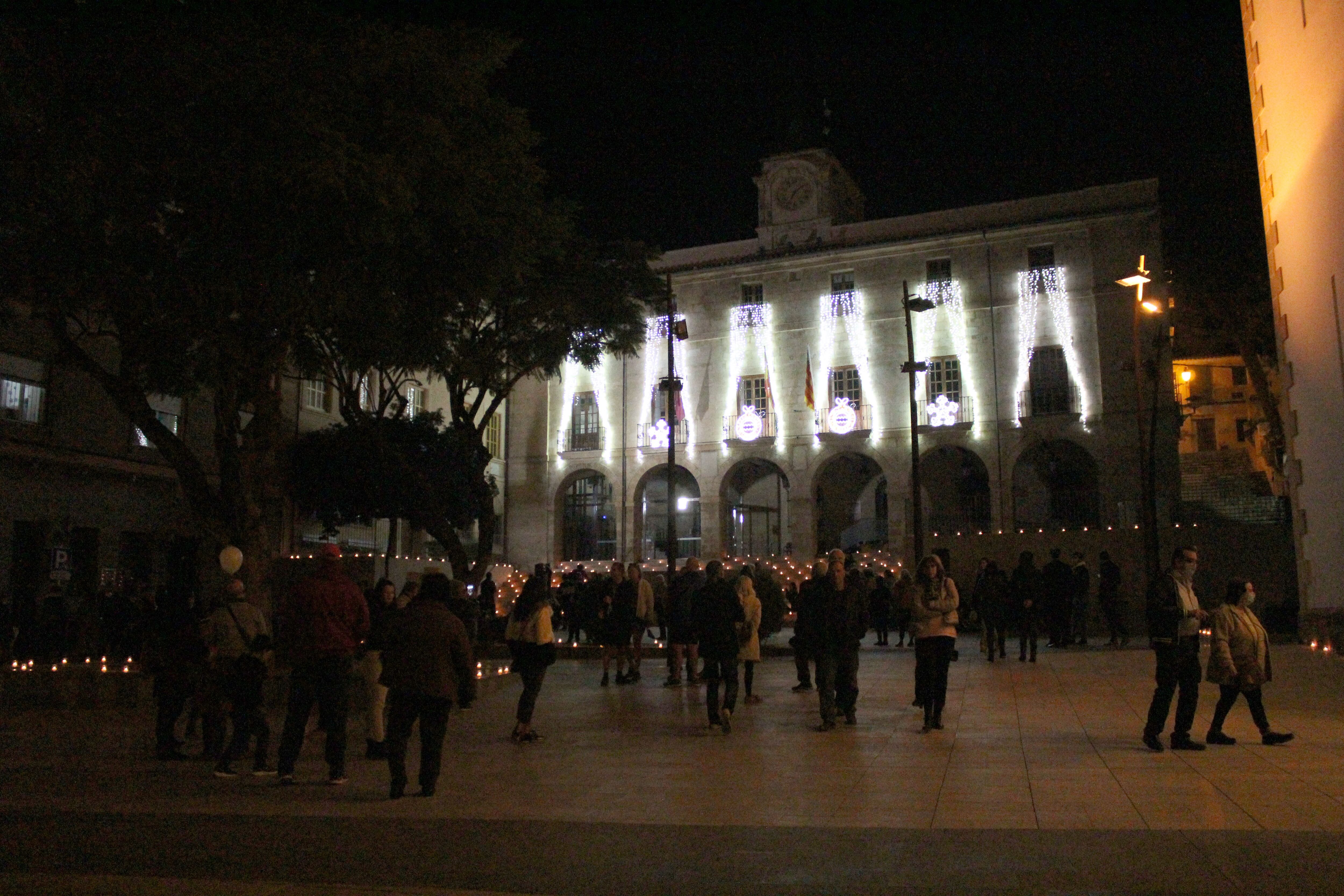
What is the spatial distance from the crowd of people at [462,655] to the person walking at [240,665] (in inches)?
0.5

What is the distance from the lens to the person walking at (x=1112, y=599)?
20.2m

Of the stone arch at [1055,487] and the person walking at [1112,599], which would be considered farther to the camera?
the stone arch at [1055,487]

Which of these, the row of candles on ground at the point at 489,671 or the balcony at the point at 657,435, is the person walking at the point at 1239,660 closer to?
the row of candles on ground at the point at 489,671

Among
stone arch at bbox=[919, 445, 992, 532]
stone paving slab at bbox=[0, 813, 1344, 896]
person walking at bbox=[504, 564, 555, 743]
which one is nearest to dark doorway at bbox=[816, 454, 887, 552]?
stone arch at bbox=[919, 445, 992, 532]

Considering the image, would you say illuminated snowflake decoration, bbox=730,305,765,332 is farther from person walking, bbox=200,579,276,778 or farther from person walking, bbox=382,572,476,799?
person walking, bbox=382,572,476,799

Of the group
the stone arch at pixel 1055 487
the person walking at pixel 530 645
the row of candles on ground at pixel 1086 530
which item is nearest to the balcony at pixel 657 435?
the row of candles on ground at pixel 1086 530

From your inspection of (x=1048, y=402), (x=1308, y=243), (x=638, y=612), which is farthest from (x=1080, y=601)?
(x=1048, y=402)

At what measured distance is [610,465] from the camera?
41031 millimetres

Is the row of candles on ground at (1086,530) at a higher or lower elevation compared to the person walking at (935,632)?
higher

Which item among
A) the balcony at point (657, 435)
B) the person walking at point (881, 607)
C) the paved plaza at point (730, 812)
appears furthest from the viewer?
the balcony at point (657, 435)

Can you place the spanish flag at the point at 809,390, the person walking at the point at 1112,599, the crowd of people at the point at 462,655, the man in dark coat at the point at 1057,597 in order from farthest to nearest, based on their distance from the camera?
the spanish flag at the point at 809,390 < the person walking at the point at 1112,599 < the man in dark coat at the point at 1057,597 < the crowd of people at the point at 462,655

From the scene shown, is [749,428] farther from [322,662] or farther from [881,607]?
[322,662]

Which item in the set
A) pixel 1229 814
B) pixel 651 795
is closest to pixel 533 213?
pixel 651 795

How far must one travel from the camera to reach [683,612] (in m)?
13.8
